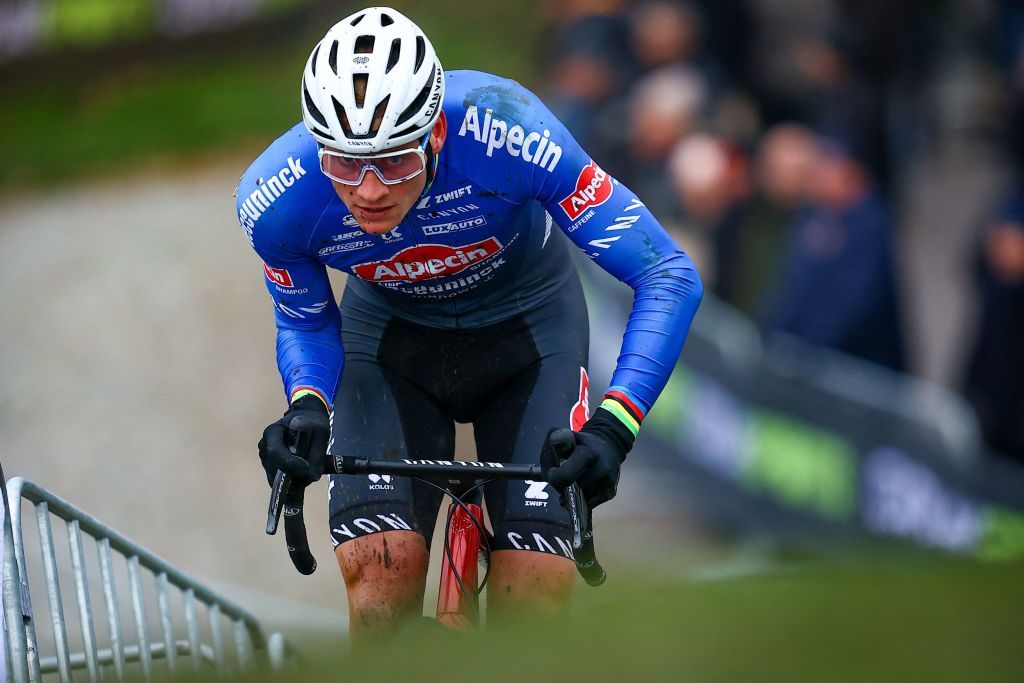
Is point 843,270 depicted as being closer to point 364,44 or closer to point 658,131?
point 658,131

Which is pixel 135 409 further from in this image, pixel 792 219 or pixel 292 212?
pixel 292 212

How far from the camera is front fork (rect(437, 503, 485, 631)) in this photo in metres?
4.61

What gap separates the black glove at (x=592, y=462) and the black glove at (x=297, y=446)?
74 cm

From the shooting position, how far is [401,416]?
16.4ft

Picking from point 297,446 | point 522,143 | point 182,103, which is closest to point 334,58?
point 522,143

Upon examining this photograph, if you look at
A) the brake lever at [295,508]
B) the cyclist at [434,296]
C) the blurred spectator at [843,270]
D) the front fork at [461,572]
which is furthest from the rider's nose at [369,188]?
the blurred spectator at [843,270]

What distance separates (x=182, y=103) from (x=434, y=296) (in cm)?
1102

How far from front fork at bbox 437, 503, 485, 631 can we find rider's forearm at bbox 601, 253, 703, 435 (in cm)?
67

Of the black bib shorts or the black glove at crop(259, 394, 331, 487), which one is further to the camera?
the black bib shorts

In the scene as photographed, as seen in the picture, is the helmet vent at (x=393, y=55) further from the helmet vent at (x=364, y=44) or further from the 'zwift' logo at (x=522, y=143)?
the 'zwift' logo at (x=522, y=143)

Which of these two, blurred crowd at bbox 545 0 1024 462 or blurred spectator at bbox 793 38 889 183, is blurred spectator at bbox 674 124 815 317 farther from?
blurred spectator at bbox 793 38 889 183

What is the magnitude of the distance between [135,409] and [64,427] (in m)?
0.56

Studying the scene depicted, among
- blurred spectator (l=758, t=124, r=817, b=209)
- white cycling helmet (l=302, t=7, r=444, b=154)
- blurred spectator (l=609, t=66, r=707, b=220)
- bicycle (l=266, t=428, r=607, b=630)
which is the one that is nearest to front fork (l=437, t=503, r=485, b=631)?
bicycle (l=266, t=428, r=607, b=630)

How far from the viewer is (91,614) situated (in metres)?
5.03
